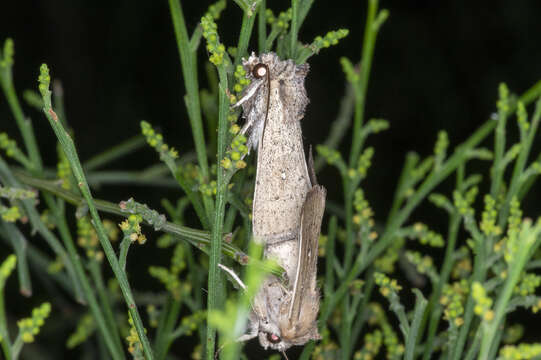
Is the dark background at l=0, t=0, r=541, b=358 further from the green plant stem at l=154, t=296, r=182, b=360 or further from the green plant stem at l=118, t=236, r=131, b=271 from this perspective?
the green plant stem at l=118, t=236, r=131, b=271

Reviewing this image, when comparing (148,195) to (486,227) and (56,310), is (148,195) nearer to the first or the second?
(56,310)

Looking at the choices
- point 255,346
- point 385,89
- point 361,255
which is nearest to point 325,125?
point 385,89

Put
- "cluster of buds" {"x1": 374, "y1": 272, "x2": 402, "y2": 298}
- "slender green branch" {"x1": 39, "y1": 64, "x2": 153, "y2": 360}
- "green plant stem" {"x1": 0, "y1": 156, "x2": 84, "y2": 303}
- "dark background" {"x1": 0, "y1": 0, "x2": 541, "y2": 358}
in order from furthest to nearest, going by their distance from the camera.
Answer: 1. "dark background" {"x1": 0, "y1": 0, "x2": 541, "y2": 358}
2. "green plant stem" {"x1": 0, "y1": 156, "x2": 84, "y2": 303}
3. "cluster of buds" {"x1": 374, "y1": 272, "x2": 402, "y2": 298}
4. "slender green branch" {"x1": 39, "y1": 64, "x2": 153, "y2": 360}

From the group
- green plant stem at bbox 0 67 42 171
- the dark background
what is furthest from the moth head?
the dark background

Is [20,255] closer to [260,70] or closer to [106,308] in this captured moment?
[106,308]

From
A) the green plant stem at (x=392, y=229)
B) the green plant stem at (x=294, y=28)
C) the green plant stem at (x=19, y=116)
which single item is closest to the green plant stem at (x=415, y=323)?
the green plant stem at (x=392, y=229)

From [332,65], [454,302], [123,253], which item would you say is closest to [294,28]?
[123,253]
